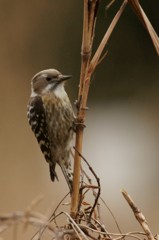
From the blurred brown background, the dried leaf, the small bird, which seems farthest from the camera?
the blurred brown background

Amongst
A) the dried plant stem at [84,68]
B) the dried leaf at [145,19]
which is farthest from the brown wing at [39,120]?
the dried leaf at [145,19]

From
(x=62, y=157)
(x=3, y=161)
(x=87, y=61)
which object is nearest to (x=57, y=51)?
(x=3, y=161)

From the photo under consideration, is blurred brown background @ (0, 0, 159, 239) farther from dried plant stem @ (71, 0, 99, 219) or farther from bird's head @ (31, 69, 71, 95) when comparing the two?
dried plant stem @ (71, 0, 99, 219)

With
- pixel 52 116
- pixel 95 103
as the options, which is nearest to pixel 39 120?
pixel 52 116

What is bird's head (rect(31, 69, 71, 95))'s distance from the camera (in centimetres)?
346

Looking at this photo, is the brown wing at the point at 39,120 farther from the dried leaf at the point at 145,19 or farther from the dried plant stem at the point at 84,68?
the dried leaf at the point at 145,19

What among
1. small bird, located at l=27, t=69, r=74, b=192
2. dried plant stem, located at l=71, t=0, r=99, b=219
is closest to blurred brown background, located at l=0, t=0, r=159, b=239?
small bird, located at l=27, t=69, r=74, b=192

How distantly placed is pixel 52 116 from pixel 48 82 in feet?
0.44

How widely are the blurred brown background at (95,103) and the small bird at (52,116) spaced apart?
Result: 2.13 m

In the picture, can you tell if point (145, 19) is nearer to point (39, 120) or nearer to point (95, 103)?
point (39, 120)

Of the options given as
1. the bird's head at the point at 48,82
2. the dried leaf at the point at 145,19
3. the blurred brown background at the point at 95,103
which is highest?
the dried leaf at the point at 145,19

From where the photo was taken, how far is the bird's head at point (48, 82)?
136 inches

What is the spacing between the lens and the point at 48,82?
3496mm

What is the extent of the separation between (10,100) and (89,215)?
5198 mm
